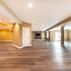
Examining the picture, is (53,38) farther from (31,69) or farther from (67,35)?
(31,69)

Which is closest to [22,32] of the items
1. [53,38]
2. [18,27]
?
[18,27]

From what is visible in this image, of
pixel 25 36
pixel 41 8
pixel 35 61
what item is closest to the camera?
pixel 41 8

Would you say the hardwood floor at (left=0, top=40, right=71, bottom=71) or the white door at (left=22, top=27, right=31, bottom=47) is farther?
the white door at (left=22, top=27, right=31, bottom=47)

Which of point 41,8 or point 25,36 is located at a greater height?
point 41,8

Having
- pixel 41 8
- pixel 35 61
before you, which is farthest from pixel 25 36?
pixel 41 8

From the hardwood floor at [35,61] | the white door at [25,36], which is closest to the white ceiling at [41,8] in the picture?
the hardwood floor at [35,61]

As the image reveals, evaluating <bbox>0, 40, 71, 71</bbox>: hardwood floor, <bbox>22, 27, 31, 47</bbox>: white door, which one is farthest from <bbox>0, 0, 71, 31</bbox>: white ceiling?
<bbox>22, 27, 31, 47</bbox>: white door

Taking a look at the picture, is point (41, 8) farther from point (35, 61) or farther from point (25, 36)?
point (25, 36)

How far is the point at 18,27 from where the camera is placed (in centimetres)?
1034

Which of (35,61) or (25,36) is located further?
(25,36)

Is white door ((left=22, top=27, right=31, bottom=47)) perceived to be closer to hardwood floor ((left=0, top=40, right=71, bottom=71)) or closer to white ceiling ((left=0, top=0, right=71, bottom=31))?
hardwood floor ((left=0, top=40, right=71, bottom=71))

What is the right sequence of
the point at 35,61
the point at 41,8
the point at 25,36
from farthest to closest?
the point at 25,36
the point at 35,61
the point at 41,8

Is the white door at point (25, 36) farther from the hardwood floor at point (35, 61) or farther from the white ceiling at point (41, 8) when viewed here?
the white ceiling at point (41, 8)

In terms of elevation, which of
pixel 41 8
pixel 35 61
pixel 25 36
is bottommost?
pixel 35 61
